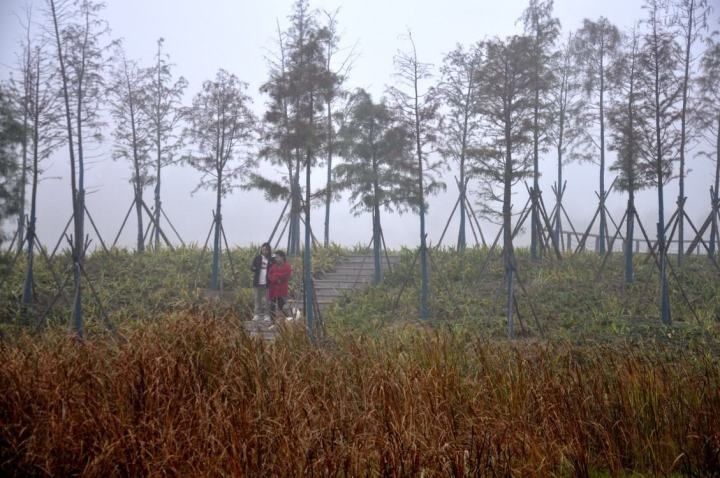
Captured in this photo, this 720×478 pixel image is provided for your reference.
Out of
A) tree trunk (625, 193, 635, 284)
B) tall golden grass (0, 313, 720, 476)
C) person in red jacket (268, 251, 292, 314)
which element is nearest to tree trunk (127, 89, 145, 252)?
person in red jacket (268, 251, 292, 314)

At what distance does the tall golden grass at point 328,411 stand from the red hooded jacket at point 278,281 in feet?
11.2

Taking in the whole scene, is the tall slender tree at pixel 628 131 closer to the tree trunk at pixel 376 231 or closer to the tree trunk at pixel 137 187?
the tree trunk at pixel 376 231

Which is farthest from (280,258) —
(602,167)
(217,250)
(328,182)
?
(602,167)

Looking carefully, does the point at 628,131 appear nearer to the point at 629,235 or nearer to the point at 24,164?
the point at 629,235

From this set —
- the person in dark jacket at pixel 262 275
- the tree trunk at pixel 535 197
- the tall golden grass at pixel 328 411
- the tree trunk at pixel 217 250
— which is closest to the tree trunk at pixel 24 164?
the tree trunk at pixel 217 250

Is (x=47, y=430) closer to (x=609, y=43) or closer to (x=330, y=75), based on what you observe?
(x=330, y=75)

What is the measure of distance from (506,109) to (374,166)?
341 centimetres

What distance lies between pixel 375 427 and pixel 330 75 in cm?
651

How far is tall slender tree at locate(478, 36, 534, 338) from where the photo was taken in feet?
34.1

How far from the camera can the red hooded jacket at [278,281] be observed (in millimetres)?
9102

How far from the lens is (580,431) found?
4535 mm

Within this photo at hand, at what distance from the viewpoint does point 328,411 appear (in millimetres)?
4340

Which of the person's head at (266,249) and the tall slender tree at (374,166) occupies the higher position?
the tall slender tree at (374,166)

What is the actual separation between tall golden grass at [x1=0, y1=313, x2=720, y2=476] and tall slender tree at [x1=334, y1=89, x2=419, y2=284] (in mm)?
6938
